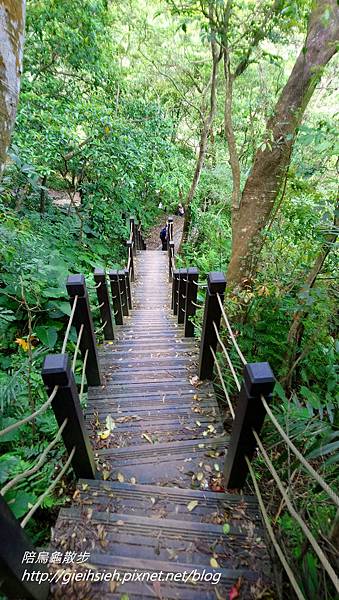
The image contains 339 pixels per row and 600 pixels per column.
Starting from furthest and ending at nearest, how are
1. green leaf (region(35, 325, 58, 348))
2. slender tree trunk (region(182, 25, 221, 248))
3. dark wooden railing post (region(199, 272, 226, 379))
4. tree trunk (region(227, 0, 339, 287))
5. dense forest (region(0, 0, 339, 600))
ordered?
slender tree trunk (region(182, 25, 221, 248)), green leaf (region(35, 325, 58, 348)), tree trunk (region(227, 0, 339, 287)), dark wooden railing post (region(199, 272, 226, 379)), dense forest (region(0, 0, 339, 600))

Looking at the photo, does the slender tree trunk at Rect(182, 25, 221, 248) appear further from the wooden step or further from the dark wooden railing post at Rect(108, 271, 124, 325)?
the wooden step

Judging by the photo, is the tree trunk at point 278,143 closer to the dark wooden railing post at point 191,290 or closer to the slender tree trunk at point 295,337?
the dark wooden railing post at point 191,290

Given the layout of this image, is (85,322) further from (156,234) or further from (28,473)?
(156,234)

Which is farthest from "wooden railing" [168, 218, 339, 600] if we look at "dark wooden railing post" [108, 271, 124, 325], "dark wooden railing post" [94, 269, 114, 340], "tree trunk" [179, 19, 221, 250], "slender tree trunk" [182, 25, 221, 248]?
"tree trunk" [179, 19, 221, 250]

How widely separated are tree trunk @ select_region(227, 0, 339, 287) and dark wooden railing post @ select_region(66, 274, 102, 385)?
88.4 inches

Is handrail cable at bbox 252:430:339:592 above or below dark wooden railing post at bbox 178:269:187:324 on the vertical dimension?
above

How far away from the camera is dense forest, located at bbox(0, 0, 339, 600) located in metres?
2.04

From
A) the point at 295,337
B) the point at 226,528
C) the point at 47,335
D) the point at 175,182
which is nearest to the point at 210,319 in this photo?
the point at 295,337

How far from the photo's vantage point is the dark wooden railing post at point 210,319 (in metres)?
2.49

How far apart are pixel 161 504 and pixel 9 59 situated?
108 inches

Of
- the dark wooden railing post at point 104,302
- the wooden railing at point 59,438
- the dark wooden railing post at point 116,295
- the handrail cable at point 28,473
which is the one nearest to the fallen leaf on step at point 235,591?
the wooden railing at point 59,438

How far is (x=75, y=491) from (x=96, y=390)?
1.01 meters

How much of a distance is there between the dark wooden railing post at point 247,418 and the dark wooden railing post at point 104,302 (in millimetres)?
2234

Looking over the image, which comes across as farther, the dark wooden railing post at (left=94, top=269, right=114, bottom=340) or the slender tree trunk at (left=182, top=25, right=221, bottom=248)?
the slender tree trunk at (left=182, top=25, right=221, bottom=248)
